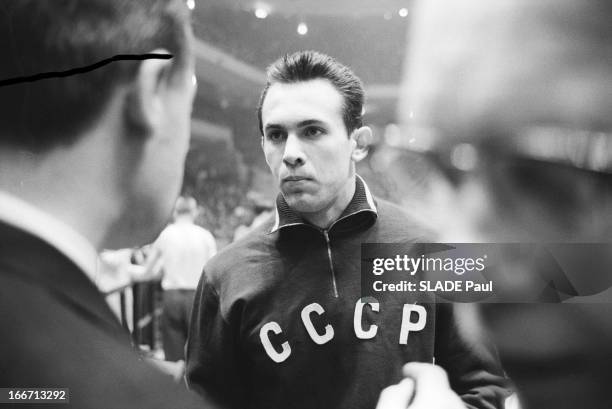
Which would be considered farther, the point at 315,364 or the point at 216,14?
the point at 216,14

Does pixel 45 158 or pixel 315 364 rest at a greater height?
pixel 45 158

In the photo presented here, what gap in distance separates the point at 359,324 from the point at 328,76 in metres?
0.64

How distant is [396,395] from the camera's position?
56.1 inches

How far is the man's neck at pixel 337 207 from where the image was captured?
1.47m

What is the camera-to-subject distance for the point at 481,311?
1490mm

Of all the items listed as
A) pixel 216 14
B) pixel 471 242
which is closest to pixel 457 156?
pixel 471 242

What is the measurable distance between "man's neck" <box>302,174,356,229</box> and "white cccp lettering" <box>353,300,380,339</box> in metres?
0.22

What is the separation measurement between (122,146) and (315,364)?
71 cm

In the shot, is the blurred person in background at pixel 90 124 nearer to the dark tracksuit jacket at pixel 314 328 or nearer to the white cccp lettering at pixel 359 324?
the dark tracksuit jacket at pixel 314 328

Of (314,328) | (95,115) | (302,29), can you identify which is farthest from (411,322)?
(95,115)

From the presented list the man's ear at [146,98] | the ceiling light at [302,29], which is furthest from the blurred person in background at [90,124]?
the ceiling light at [302,29]

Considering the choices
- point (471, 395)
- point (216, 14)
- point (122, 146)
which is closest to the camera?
point (122, 146)

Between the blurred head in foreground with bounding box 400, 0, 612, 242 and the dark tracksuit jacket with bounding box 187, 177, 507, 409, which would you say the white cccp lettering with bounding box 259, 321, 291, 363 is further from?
the blurred head in foreground with bounding box 400, 0, 612, 242

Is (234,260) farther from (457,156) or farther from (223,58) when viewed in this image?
(457,156)
